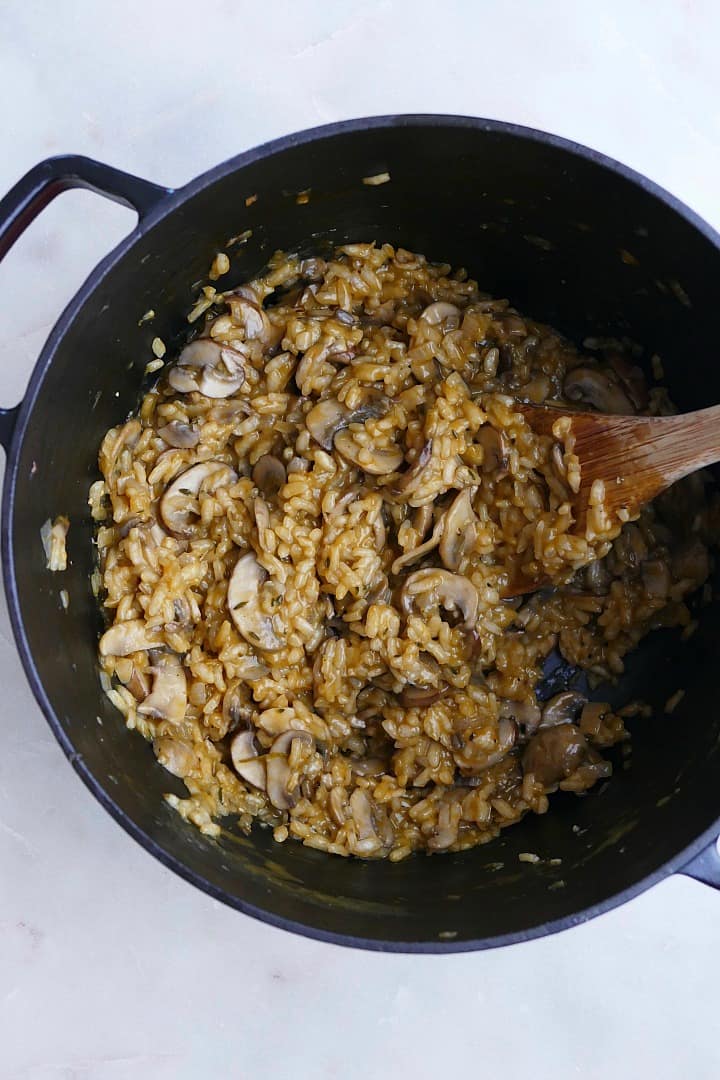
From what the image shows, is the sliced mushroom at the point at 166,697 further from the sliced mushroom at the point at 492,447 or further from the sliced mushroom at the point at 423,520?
the sliced mushroom at the point at 492,447

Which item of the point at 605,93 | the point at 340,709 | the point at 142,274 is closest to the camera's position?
the point at 142,274

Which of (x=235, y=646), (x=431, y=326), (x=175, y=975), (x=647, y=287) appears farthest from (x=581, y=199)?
(x=175, y=975)

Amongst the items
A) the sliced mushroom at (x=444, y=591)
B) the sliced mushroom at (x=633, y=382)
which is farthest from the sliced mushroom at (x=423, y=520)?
the sliced mushroom at (x=633, y=382)

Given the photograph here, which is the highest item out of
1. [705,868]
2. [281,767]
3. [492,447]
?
[492,447]

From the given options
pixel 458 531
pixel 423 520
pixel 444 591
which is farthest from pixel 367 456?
pixel 444 591

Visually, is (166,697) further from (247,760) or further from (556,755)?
(556,755)

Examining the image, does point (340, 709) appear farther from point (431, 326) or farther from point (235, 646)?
point (431, 326)

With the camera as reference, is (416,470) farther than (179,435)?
No
